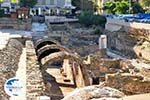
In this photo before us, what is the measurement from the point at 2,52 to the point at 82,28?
36.4 m

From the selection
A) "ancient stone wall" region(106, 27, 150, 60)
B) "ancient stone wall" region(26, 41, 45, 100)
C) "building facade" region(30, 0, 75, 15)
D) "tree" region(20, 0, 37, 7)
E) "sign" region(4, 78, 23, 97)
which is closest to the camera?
"ancient stone wall" region(26, 41, 45, 100)

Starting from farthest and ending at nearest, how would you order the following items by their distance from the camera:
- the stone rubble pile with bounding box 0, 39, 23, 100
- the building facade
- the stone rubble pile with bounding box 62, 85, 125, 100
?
the building facade → the stone rubble pile with bounding box 0, 39, 23, 100 → the stone rubble pile with bounding box 62, 85, 125, 100

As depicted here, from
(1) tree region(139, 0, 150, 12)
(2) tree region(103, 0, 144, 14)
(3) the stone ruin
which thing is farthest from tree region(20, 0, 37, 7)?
(3) the stone ruin

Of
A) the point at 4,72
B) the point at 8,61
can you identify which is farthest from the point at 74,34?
the point at 4,72

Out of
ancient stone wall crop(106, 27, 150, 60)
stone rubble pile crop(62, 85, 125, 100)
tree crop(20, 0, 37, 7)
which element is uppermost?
stone rubble pile crop(62, 85, 125, 100)

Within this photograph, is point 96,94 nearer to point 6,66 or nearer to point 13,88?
point 13,88

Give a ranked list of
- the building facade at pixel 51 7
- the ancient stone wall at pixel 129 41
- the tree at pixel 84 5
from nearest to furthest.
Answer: the ancient stone wall at pixel 129 41
the tree at pixel 84 5
the building facade at pixel 51 7

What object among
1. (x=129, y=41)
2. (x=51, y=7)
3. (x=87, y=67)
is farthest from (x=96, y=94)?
(x=51, y=7)

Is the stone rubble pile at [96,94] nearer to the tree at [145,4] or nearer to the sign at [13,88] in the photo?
the sign at [13,88]

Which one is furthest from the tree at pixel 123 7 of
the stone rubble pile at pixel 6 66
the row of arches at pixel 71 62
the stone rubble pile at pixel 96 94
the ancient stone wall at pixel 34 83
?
the stone rubble pile at pixel 96 94

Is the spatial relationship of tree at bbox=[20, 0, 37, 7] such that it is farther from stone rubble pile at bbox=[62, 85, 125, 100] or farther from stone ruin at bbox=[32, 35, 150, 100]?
stone rubble pile at bbox=[62, 85, 125, 100]

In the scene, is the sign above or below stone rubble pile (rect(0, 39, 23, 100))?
above

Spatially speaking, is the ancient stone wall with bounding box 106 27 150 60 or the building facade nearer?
the ancient stone wall with bounding box 106 27 150 60

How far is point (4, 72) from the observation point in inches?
1006
